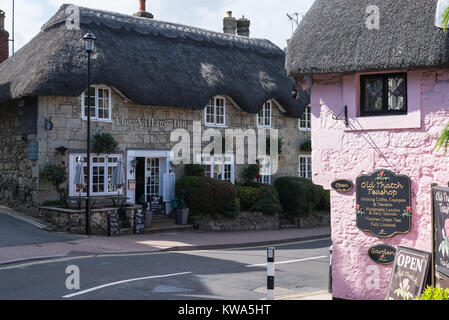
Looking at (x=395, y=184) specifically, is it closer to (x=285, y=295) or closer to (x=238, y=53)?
(x=285, y=295)

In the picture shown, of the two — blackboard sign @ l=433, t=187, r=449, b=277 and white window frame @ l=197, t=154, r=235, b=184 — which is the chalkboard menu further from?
white window frame @ l=197, t=154, r=235, b=184

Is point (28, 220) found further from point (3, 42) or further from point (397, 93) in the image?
point (397, 93)

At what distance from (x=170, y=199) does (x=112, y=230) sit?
3892 millimetres

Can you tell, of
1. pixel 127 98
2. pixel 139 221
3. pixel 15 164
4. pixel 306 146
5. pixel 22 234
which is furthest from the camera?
pixel 306 146

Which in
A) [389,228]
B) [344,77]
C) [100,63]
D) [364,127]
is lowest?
[389,228]

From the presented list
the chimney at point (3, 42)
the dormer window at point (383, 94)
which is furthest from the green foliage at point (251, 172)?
the dormer window at point (383, 94)

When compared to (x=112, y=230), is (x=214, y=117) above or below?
above

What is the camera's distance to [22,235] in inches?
614

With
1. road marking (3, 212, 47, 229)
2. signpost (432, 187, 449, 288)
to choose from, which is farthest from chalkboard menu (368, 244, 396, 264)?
road marking (3, 212, 47, 229)

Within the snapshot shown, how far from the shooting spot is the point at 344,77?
8773 mm

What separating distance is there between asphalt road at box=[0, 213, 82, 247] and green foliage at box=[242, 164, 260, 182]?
887cm

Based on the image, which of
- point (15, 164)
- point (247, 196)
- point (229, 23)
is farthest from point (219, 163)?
point (229, 23)

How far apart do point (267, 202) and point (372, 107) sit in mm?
12870
